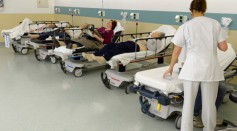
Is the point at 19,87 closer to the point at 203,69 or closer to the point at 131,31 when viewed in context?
the point at 131,31

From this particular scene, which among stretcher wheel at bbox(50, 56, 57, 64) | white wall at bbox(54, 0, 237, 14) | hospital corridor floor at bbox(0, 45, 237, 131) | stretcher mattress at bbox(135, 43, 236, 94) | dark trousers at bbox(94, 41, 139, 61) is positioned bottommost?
hospital corridor floor at bbox(0, 45, 237, 131)

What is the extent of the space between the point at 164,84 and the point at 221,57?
103 centimetres

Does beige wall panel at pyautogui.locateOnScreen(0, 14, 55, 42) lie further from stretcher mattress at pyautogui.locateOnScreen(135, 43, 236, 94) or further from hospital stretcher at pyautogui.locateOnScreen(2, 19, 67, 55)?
stretcher mattress at pyautogui.locateOnScreen(135, 43, 236, 94)

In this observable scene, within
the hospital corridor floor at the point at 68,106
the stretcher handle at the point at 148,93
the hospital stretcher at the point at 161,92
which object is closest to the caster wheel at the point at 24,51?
the hospital corridor floor at the point at 68,106

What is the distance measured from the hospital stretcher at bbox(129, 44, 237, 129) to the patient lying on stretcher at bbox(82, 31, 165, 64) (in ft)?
3.41

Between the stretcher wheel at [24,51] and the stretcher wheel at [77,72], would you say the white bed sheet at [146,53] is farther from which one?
the stretcher wheel at [24,51]

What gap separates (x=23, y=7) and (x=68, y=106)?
5794mm

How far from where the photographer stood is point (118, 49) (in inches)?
150

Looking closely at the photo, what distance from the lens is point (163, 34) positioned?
13.6 feet

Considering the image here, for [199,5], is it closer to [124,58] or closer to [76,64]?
[124,58]

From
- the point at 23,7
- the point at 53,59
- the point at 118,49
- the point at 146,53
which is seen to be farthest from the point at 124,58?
the point at 23,7

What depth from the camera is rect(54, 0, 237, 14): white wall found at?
363 centimetres

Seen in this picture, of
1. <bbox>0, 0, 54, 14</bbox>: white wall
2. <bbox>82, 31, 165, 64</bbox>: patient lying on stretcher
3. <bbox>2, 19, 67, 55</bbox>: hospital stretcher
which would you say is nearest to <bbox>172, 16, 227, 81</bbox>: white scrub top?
<bbox>82, 31, 165, 64</bbox>: patient lying on stretcher

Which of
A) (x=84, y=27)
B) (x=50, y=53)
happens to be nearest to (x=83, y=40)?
(x=84, y=27)
